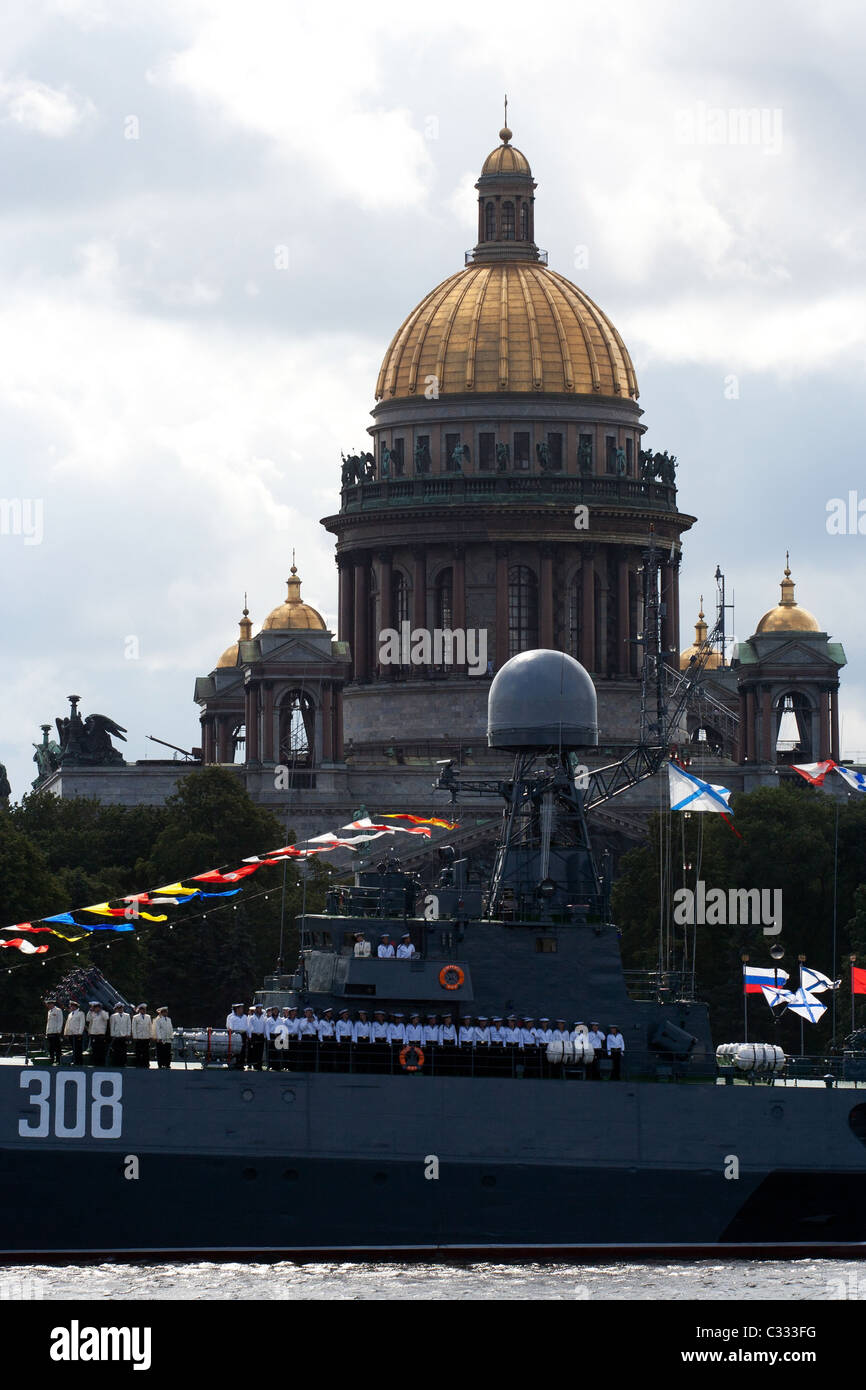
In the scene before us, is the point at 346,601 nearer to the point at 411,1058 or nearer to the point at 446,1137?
the point at 411,1058

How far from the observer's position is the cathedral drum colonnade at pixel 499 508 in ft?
511

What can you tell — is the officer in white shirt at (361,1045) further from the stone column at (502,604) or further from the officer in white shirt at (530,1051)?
the stone column at (502,604)

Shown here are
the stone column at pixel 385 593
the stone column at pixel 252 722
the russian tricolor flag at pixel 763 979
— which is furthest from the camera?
the stone column at pixel 385 593

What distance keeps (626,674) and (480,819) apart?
23.0 m

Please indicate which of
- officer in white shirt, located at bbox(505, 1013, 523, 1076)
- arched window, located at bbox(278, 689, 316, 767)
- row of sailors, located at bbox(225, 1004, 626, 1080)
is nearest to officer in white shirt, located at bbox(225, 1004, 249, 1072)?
row of sailors, located at bbox(225, 1004, 626, 1080)

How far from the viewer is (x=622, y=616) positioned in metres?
157

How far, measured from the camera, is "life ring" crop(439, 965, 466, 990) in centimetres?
6312

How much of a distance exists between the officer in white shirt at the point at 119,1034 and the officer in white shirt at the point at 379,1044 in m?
4.69

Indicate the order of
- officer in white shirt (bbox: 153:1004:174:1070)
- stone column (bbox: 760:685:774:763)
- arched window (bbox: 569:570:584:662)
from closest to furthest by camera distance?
officer in white shirt (bbox: 153:1004:174:1070), stone column (bbox: 760:685:774:763), arched window (bbox: 569:570:584:662)

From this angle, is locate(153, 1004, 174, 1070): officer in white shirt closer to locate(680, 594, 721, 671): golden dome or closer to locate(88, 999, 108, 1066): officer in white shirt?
locate(88, 999, 108, 1066): officer in white shirt

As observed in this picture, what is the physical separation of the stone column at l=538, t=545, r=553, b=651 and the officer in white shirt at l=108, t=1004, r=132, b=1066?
94.5 meters

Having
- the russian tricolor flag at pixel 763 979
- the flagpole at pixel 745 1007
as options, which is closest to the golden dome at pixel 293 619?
the flagpole at pixel 745 1007

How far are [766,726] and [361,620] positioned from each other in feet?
70.5

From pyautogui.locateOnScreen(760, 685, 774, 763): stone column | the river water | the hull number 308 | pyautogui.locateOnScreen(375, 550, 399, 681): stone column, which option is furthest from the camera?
pyautogui.locateOnScreen(375, 550, 399, 681): stone column
